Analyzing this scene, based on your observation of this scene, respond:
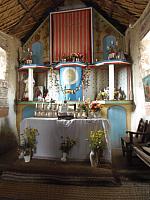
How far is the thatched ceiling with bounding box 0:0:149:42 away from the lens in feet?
16.9

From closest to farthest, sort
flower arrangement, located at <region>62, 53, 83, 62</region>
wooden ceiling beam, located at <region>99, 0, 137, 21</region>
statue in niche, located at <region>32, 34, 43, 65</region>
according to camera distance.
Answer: wooden ceiling beam, located at <region>99, 0, 137, 21</region> < flower arrangement, located at <region>62, 53, 83, 62</region> < statue in niche, located at <region>32, 34, 43, 65</region>

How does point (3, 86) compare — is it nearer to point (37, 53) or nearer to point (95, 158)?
point (37, 53)

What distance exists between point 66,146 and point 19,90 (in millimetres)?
3214

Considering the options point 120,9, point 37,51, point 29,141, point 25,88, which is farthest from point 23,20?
point 29,141

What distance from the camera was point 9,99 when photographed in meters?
6.29

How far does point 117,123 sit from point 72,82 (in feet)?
5.91

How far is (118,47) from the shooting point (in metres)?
6.63

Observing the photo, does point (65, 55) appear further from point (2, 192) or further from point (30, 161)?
point (2, 192)

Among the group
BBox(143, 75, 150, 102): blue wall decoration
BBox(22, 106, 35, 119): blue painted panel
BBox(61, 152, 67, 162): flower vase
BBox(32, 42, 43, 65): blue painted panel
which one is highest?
BBox(32, 42, 43, 65): blue painted panel

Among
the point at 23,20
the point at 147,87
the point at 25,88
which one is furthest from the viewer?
the point at 25,88

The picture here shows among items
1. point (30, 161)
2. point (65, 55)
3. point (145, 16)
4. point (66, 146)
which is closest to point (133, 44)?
point (145, 16)

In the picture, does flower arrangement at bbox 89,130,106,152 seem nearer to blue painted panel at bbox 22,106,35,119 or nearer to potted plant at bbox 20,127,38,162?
potted plant at bbox 20,127,38,162

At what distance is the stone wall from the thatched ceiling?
13.3 inches

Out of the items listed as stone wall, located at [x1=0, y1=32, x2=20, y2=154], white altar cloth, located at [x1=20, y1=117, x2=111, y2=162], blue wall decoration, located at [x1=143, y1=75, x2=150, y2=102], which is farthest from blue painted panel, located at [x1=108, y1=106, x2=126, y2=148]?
stone wall, located at [x1=0, y1=32, x2=20, y2=154]
